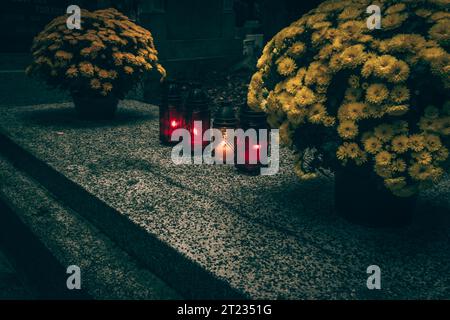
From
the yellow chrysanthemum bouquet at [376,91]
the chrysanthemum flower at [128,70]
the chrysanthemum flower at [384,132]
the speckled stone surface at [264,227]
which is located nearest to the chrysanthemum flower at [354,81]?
the yellow chrysanthemum bouquet at [376,91]

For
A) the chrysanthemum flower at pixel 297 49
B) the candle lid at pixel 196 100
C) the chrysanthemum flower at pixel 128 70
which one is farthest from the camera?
the chrysanthemum flower at pixel 128 70

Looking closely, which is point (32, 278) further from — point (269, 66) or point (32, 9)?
point (32, 9)

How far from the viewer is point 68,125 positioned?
16.9 ft

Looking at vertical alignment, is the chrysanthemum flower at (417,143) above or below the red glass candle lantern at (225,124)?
above

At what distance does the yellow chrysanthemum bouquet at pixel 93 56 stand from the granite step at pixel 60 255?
1.89 m

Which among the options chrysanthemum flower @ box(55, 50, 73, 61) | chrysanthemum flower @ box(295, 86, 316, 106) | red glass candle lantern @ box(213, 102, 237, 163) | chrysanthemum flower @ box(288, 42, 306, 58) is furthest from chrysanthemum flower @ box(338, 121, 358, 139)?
chrysanthemum flower @ box(55, 50, 73, 61)

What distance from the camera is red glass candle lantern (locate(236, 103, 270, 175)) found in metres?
3.32

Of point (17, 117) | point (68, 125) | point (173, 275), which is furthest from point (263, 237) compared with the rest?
point (17, 117)

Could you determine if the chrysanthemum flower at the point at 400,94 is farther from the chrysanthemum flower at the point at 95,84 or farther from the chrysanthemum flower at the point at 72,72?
the chrysanthemum flower at the point at 72,72

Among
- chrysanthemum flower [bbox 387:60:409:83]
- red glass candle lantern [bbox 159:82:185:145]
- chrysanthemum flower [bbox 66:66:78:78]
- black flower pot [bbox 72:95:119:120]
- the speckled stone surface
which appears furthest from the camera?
black flower pot [bbox 72:95:119:120]

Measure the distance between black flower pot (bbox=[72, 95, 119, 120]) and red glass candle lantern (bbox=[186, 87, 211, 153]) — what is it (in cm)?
177

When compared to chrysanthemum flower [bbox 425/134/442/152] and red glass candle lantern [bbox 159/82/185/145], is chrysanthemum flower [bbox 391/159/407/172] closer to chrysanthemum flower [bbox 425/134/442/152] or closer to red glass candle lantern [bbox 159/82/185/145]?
chrysanthemum flower [bbox 425/134/442/152]

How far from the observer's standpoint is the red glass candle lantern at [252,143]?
10.9 feet

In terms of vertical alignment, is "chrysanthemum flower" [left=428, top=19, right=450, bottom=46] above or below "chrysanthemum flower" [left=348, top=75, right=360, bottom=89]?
above
